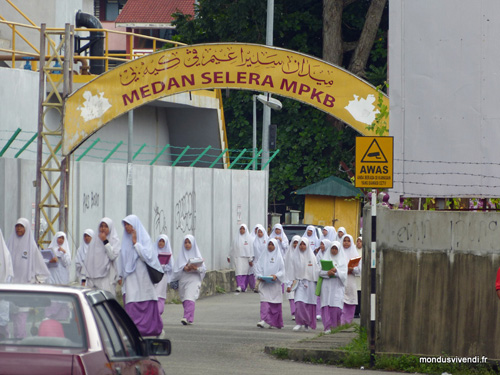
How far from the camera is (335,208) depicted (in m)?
37.3

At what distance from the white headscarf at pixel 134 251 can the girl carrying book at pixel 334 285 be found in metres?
3.91

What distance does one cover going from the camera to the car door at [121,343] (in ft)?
19.4

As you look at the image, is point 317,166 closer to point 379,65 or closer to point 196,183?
point 379,65

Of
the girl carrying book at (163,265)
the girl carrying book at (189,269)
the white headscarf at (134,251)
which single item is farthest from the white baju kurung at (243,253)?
the white headscarf at (134,251)

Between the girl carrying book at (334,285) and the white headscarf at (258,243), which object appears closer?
the girl carrying book at (334,285)

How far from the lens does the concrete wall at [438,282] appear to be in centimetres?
1231

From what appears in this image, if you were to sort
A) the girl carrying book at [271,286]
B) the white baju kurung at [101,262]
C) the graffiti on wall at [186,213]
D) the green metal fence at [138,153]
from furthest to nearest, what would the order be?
the graffiti on wall at [186,213], the green metal fence at [138,153], the girl carrying book at [271,286], the white baju kurung at [101,262]

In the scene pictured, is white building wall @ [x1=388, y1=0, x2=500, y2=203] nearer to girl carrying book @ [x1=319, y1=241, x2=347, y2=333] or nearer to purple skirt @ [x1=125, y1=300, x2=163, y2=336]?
purple skirt @ [x1=125, y1=300, x2=163, y2=336]

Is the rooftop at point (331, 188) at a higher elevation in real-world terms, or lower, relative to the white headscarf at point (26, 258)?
higher

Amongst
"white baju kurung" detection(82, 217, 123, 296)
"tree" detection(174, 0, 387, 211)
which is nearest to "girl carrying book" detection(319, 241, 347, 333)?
"white baju kurung" detection(82, 217, 123, 296)

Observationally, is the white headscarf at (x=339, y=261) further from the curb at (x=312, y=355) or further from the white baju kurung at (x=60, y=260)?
the curb at (x=312, y=355)

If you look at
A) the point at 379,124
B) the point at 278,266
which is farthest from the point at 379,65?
the point at 379,124

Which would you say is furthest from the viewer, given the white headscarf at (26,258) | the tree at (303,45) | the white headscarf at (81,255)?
the tree at (303,45)

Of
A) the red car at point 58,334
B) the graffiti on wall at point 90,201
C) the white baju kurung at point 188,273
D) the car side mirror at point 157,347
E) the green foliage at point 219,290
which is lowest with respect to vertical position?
the green foliage at point 219,290
